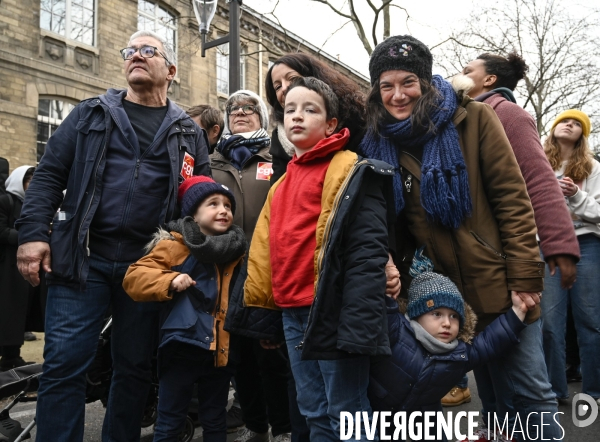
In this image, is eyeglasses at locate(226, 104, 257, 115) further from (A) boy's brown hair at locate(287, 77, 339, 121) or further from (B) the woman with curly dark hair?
(A) boy's brown hair at locate(287, 77, 339, 121)

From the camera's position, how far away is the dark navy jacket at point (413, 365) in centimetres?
229

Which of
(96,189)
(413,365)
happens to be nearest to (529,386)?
(413,365)

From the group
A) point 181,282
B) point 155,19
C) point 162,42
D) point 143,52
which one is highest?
point 155,19

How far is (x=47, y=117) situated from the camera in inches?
571

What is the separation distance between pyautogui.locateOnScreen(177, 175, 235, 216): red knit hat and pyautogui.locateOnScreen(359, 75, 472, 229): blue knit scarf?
0.94 m

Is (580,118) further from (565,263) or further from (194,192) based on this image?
(194,192)

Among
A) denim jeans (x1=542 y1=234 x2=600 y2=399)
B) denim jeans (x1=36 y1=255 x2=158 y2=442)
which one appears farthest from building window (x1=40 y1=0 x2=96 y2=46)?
denim jeans (x1=542 y1=234 x2=600 y2=399)

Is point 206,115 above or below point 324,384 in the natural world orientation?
above

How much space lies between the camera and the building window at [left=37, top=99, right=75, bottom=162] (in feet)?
46.8

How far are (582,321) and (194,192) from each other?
2.87 metres

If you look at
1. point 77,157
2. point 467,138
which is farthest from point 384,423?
point 77,157

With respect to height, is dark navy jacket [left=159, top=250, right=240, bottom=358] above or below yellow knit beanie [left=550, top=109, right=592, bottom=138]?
below

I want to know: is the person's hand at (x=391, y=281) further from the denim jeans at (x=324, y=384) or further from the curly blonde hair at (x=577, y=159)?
the curly blonde hair at (x=577, y=159)

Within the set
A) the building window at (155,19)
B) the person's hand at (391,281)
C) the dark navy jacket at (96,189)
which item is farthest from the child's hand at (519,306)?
the building window at (155,19)
